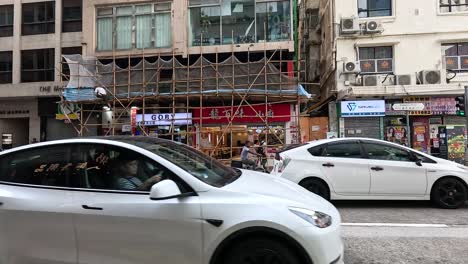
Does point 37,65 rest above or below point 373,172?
above

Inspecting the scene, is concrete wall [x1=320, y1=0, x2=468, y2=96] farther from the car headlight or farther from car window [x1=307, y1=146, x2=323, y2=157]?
the car headlight

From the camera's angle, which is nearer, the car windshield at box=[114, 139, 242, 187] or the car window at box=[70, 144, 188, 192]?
the car window at box=[70, 144, 188, 192]

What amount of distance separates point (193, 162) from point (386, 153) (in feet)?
19.2

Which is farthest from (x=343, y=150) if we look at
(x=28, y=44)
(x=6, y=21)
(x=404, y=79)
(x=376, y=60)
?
(x=6, y=21)

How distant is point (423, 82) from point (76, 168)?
772 inches

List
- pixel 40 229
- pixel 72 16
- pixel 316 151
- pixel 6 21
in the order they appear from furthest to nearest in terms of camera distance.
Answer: pixel 6 21, pixel 72 16, pixel 316 151, pixel 40 229

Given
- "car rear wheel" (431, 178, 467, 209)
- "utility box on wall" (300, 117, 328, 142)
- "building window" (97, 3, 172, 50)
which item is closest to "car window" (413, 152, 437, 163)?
"car rear wheel" (431, 178, 467, 209)

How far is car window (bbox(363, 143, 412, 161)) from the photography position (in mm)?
8922

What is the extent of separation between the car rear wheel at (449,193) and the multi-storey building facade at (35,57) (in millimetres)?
21960

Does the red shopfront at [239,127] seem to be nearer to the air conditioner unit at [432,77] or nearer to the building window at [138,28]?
the building window at [138,28]

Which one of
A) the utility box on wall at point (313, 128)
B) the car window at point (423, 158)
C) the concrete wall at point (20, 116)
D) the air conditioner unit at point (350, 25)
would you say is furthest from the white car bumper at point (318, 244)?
the concrete wall at point (20, 116)

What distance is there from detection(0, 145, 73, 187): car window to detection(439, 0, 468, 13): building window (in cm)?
2150

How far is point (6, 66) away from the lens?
87.7 feet

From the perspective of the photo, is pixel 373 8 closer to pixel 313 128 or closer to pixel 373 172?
pixel 313 128
